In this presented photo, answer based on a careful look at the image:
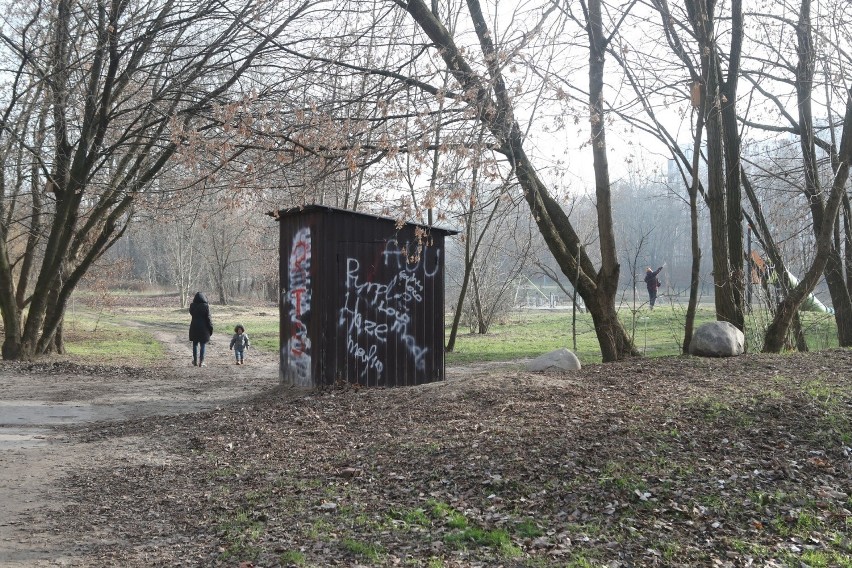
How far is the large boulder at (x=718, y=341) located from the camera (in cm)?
1031

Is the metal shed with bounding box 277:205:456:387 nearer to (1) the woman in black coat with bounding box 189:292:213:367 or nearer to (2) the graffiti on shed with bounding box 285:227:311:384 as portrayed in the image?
(2) the graffiti on shed with bounding box 285:227:311:384

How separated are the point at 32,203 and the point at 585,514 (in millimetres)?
18243

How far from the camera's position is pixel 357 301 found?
10.7 meters

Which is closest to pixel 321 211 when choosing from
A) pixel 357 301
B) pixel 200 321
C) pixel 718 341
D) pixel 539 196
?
pixel 357 301

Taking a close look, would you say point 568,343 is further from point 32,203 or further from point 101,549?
point 101,549

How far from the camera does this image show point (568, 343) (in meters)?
21.1

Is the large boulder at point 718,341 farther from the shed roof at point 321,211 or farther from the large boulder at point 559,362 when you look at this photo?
the shed roof at point 321,211

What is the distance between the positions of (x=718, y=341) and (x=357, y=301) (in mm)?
4927

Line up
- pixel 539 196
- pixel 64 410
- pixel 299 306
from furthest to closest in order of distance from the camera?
pixel 299 306 → pixel 539 196 → pixel 64 410

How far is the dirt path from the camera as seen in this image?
516cm

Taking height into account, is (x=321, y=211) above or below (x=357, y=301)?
above

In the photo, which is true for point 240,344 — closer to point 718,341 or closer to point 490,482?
point 718,341

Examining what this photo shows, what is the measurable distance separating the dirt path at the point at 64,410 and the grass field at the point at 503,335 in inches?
151

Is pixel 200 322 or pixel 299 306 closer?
pixel 299 306
